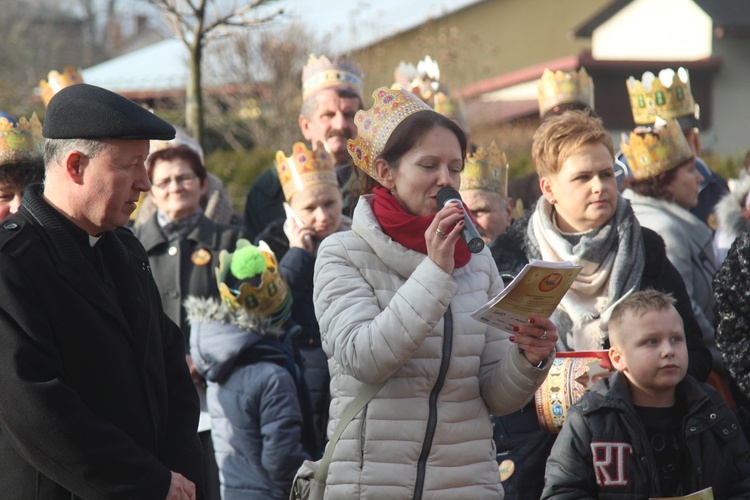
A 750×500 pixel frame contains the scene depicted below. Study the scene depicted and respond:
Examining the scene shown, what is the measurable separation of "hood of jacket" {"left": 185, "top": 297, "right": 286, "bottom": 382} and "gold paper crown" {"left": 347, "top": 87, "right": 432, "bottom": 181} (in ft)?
5.63

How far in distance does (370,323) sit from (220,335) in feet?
6.77

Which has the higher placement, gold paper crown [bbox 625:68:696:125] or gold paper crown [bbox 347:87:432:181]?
gold paper crown [bbox 625:68:696:125]

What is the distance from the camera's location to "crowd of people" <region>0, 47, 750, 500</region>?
10.3 ft

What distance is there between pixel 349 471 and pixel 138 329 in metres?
0.80

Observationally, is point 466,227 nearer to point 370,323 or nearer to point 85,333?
point 370,323

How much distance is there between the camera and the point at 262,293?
518 centimetres

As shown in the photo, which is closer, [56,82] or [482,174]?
[482,174]

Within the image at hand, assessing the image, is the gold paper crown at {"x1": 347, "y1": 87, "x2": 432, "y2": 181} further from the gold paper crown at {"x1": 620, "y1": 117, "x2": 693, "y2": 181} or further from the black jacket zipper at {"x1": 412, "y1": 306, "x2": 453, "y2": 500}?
the gold paper crown at {"x1": 620, "y1": 117, "x2": 693, "y2": 181}

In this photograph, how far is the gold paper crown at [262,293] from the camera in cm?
517

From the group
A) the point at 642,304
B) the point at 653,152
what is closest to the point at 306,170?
the point at 653,152

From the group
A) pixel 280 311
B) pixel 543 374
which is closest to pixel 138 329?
pixel 543 374

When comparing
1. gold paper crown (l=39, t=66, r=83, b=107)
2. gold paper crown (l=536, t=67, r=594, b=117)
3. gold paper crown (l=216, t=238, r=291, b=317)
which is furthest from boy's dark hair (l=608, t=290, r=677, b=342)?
gold paper crown (l=39, t=66, r=83, b=107)

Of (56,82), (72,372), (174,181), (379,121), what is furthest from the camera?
(56,82)

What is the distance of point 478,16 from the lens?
3011cm
